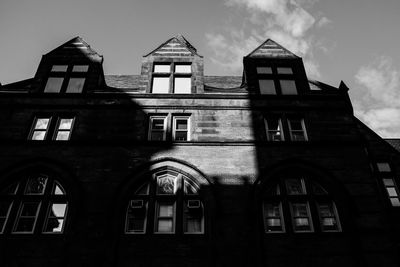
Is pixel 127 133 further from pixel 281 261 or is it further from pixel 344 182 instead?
pixel 344 182

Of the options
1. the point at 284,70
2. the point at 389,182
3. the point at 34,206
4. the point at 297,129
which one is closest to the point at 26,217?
the point at 34,206

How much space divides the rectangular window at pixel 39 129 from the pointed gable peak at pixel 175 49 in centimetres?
586

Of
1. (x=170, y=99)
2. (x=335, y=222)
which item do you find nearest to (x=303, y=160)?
(x=335, y=222)

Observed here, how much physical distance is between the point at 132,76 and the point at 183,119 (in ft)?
24.1

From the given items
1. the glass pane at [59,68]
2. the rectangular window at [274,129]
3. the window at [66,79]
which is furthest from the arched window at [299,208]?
the glass pane at [59,68]

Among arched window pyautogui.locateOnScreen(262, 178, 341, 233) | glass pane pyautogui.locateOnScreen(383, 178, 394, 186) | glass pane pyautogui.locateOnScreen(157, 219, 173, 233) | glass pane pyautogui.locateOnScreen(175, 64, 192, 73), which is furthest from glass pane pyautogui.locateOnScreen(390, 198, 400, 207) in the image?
glass pane pyautogui.locateOnScreen(175, 64, 192, 73)

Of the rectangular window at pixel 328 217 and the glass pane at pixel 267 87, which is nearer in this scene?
the rectangular window at pixel 328 217

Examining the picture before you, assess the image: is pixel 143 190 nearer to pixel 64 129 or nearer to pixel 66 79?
pixel 64 129

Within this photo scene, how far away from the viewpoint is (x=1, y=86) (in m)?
16.8

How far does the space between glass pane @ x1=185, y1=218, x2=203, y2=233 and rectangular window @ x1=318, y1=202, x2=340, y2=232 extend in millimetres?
4331

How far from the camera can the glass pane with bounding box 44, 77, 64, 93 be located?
1673 cm

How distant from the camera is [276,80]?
17453 millimetres

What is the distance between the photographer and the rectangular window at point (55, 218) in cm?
1254

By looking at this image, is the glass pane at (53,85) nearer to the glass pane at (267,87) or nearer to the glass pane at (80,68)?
the glass pane at (80,68)
